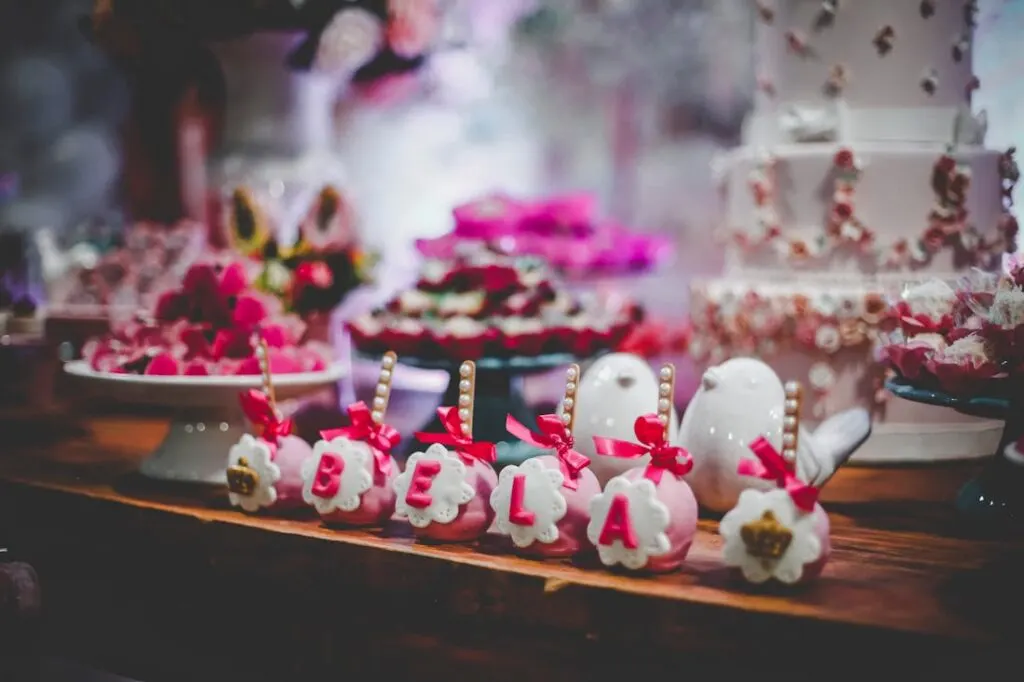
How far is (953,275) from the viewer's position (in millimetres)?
1709

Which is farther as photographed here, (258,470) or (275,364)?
(275,364)

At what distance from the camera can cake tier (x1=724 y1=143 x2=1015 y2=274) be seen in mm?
1705

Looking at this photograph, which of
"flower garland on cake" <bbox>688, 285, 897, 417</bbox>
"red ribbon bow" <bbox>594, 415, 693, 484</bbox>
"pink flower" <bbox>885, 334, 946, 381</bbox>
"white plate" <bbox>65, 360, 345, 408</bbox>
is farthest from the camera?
"flower garland on cake" <bbox>688, 285, 897, 417</bbox>

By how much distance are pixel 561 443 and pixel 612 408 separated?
0.73 ft

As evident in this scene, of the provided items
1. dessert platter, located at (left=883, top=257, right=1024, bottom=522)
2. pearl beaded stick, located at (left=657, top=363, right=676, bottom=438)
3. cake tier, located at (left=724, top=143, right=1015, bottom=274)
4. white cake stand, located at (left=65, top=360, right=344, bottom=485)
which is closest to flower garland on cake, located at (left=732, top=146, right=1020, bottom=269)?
cake tier, located at (left=724, top=143, right=1015, bottom=274)

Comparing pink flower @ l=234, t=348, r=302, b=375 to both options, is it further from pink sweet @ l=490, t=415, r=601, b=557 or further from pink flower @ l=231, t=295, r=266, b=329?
pink sweet @ l=490, t=415, r=601, b=557

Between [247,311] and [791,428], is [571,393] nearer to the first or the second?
[791,428]

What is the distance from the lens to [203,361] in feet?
5.05

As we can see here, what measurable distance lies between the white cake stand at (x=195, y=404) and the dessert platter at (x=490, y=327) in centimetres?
15

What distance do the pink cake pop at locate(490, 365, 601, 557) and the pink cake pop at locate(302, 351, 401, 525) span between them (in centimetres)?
17

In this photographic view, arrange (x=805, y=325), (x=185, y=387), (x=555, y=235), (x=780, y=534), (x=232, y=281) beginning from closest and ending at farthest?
1. (x=780, y=534)
2. (x=185, y=387)
3. (x=232, y=281)
4. (x=805, y=325)
5. (x=555, y=235)

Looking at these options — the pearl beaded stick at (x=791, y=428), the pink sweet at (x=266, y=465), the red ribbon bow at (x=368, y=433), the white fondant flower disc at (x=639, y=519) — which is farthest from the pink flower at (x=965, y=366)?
the pink sweet at (x=266, y=465)

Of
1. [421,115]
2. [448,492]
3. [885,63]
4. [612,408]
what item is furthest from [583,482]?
[421,115]

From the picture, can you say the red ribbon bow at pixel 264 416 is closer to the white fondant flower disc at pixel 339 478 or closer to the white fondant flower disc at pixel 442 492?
the white fondant flower disc at pixel 339 478
